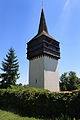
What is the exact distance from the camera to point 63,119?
15.3ft

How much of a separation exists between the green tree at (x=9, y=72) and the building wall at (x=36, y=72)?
340 centimetres

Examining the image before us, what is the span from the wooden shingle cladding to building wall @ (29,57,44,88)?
1033 mm

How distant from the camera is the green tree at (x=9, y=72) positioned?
17.4m

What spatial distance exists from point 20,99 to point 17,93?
764 millimetres

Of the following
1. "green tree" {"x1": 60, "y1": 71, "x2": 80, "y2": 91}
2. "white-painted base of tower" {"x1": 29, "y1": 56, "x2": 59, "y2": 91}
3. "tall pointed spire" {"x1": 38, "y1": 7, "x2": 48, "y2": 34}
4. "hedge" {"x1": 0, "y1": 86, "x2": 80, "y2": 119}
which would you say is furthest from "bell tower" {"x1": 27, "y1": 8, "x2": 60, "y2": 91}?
"green tree" {"x1": 60, "y1": 71, "x2": 80, "y2": 91}

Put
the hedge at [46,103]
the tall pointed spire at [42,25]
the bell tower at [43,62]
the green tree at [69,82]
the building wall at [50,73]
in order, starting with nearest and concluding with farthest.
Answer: the hedge at [46,103] → the building wall at [50,73] → the bell tower at [43,62] → the tall pointed spire at [42,25] → the green tree at [69,82]

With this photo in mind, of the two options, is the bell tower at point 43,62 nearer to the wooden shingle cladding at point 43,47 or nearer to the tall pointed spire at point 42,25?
the wooden shingle cladding at point 43,47

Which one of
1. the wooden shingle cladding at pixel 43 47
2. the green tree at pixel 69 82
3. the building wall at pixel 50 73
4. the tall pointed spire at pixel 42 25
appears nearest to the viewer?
the building wall at pixel 50 73

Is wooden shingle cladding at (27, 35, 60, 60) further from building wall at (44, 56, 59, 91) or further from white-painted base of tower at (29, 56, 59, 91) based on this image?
building wall at (44, 56, 59, 91)

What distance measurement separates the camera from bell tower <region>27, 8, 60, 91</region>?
14.7 metres

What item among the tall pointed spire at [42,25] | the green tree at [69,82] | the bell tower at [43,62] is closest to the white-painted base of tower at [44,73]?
the bell tower at [43,62]

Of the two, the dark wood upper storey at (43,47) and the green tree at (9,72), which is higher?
the dark wood upper storey at (43,47)

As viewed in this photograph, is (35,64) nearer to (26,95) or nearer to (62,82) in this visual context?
(26,95)

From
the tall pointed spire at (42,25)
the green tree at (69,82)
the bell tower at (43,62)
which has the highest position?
the tall pointed spire at (42,25)
